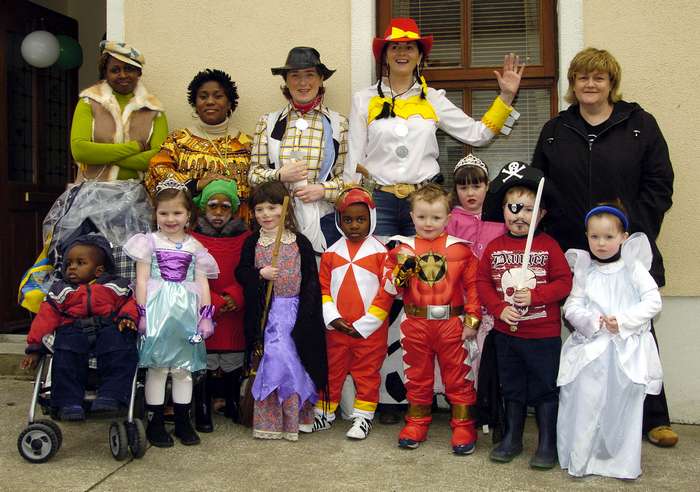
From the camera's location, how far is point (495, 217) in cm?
424

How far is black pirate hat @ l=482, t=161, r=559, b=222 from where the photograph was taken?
4.00 meters

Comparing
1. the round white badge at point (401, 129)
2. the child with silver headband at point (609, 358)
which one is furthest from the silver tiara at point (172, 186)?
the child with silver headband at point (609, 358)

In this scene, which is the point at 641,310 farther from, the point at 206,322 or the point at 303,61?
the point at 303,61

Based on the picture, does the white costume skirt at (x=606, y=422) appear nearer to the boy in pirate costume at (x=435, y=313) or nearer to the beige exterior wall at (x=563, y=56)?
the boy in pirate costume at (x=435, y=313)

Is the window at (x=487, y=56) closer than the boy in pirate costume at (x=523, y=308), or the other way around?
the boy in pirate costume at (x=523, y=308)

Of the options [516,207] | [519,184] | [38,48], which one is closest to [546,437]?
[516,207]

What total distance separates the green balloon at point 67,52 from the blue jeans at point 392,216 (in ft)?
13.5

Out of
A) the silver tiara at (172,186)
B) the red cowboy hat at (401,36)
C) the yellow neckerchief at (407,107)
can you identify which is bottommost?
the silver tiara at (172,186)

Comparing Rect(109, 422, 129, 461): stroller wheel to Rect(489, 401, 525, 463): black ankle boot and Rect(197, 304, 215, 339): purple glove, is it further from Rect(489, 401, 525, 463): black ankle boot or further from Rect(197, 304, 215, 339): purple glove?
Rect(489, 401, 525, 463): black ankle boot

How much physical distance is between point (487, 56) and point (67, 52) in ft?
13.7

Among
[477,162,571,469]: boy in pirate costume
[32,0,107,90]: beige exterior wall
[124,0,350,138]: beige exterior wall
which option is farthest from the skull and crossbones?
[32,0,107,90]: beige exterior wall

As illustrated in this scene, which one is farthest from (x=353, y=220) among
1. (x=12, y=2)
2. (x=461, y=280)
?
(x=12, y=2)

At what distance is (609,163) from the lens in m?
4.30

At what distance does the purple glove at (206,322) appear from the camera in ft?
13.8
